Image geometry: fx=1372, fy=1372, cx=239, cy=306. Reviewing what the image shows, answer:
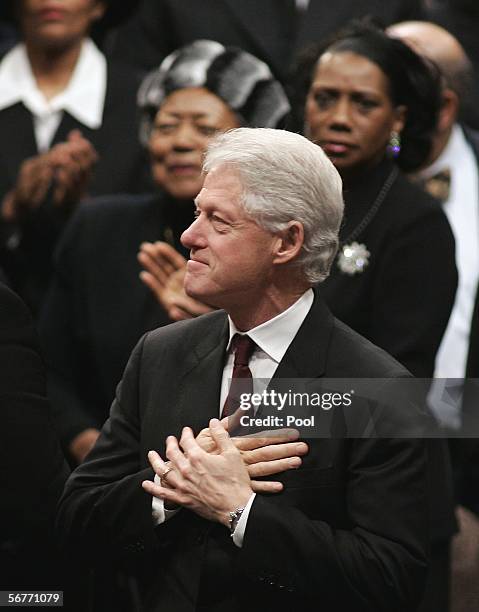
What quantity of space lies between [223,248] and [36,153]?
7.14 ft

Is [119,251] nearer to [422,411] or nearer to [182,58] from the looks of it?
[182,58]

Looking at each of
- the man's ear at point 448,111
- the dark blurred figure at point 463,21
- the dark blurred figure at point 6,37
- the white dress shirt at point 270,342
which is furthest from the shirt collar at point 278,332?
the dark blurred figure at point 6,37

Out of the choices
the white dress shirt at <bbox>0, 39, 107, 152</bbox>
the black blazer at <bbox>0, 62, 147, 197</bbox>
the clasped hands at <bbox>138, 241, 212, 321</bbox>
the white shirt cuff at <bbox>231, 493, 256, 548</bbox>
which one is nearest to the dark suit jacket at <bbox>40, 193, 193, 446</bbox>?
the clasped hands at <bbox>138, 241, 212, 321</bbox>

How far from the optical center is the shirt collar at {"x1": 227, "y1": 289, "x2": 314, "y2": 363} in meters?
2.79

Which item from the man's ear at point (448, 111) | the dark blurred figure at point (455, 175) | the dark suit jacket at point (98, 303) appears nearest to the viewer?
the dark suit jacket at point (98, 303)

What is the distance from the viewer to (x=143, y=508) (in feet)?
8.91

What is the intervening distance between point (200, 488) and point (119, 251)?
60.5 inches

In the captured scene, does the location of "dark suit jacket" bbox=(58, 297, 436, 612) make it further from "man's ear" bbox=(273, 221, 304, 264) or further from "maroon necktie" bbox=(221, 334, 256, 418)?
"man's ear" bbox=(273, 221, 304, 264)

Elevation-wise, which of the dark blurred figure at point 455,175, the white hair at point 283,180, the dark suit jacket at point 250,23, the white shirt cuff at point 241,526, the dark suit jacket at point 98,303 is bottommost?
the white shirt cuff at point 241,526

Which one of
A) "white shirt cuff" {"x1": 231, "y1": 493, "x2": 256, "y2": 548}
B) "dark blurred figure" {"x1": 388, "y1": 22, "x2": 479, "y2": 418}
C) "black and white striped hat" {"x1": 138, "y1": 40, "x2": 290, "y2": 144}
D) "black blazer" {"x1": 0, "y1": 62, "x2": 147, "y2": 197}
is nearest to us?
"white shirt cuff" {"x1": 231, "y1": 493, "x2": 256, "y2": 548}

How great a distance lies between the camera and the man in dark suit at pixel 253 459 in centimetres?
261

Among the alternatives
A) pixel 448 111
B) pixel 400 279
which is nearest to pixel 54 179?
pixel 448 111

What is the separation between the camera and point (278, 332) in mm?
2811

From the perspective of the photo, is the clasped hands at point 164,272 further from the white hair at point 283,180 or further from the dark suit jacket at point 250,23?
the dark suit jacket at point 250,23
